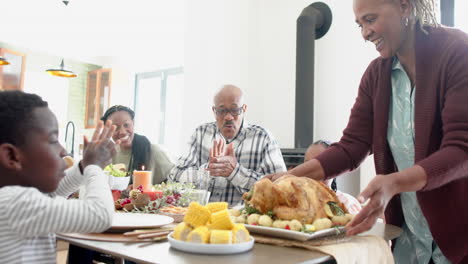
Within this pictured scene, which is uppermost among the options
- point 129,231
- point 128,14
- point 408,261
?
point 128,14

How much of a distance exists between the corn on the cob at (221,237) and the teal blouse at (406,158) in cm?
74

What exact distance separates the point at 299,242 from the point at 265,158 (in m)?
1.44

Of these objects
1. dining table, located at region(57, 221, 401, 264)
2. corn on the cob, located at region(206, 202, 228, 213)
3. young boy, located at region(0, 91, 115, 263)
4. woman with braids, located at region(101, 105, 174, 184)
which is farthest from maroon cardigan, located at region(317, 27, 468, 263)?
woman with braids, located at region(101, 105, 174, 184)

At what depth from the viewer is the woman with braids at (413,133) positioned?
110 cm

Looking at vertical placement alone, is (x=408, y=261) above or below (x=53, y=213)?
below

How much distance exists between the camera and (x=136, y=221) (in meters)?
1.19

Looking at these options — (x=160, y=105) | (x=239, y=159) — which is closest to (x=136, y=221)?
(x=239, y=159)

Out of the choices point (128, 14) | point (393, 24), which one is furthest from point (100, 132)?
point (128, 14)

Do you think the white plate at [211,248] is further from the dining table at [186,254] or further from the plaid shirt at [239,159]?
the plaid shirt at [239,159]

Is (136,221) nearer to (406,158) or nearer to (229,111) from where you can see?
(406,158)

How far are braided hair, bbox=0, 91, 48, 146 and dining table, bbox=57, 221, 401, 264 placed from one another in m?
0.27

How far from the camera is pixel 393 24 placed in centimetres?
134

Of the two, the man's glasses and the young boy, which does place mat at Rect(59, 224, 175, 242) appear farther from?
the man's glasses

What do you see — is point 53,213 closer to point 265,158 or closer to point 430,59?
point 430,59
